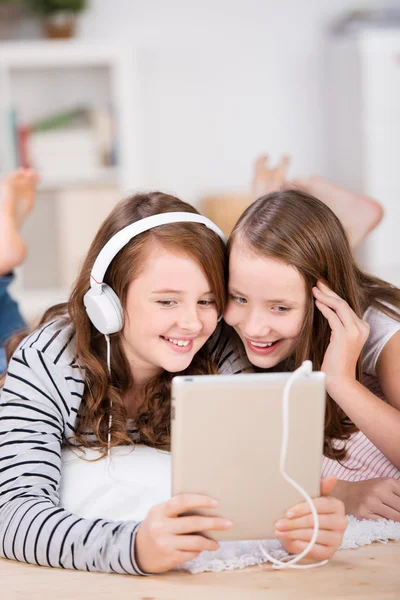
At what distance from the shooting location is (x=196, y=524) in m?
0.95

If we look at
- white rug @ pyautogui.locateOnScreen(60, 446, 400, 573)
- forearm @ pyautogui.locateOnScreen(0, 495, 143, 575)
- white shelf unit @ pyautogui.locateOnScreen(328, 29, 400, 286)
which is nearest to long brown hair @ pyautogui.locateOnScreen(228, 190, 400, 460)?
white rug @ pyautogui.locateOnScreen(60, 446, 400, 573)

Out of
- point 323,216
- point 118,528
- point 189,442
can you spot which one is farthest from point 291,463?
point 323,216

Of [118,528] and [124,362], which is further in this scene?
[124,362]

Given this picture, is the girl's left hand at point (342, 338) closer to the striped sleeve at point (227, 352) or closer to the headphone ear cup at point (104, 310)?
the striped sleeve at point (227, 352)

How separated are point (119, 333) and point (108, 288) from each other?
99 millimetres

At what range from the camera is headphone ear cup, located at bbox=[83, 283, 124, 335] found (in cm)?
121

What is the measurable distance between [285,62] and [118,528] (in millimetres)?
3301

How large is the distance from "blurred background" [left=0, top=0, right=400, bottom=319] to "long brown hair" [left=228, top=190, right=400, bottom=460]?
7.73 feet

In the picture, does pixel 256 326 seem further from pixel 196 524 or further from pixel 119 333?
pixel 196 524

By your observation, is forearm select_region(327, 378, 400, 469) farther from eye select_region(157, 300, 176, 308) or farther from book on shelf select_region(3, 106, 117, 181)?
book on shelf select_region(3, 106, 117, 181)

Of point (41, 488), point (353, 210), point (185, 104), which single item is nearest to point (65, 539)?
point (41, 488)

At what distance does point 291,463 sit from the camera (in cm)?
96

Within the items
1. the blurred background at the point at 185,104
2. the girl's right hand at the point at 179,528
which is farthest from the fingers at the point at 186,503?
the blurred background at the point at 185,104

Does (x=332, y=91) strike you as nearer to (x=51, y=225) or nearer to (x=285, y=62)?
(x=285, y=62)
